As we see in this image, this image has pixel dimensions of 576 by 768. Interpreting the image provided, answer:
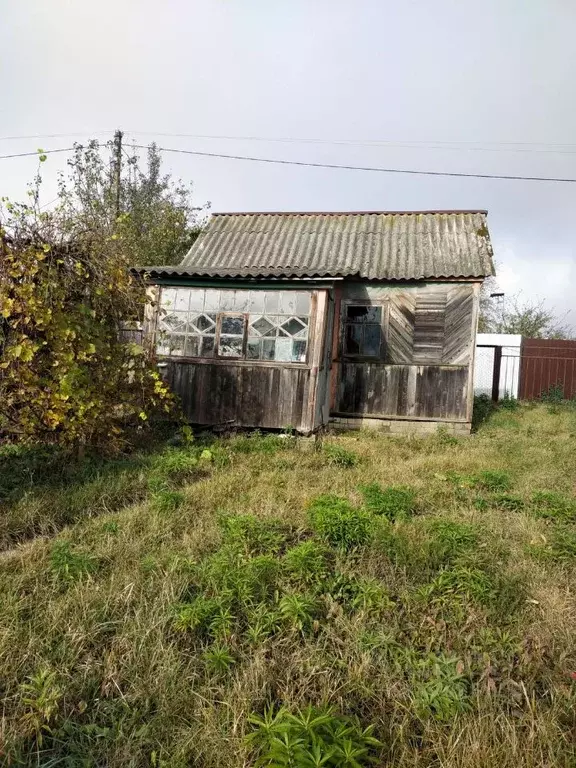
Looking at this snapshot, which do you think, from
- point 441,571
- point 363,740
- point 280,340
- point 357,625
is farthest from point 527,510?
point 280,340

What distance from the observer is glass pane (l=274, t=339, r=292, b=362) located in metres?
8.29

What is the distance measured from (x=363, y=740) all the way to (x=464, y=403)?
8.14 metres

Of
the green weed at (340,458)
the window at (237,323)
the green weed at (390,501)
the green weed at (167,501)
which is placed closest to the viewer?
the green weed at (390,501)

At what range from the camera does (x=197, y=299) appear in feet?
28.1

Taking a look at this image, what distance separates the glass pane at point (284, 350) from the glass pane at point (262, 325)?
0.29 metres

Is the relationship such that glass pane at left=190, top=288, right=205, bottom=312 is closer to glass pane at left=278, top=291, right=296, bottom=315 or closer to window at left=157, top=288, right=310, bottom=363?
window at left=157, top=288, right=310, bottom=363

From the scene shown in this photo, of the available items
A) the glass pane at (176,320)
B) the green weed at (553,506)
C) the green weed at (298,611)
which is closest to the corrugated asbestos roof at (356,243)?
the glass pane at (176,320)

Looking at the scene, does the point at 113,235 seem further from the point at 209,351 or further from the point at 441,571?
the point at 441,571

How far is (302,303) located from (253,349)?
1.11 meters

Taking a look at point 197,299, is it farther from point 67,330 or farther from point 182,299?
point 67,330

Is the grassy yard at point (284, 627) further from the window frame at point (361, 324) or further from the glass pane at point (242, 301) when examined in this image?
the window frame at point (361, 324)

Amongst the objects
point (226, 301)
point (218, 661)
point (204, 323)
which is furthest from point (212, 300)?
point (218, 661)

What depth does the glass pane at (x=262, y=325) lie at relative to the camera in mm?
8359

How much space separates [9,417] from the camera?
5562mm
